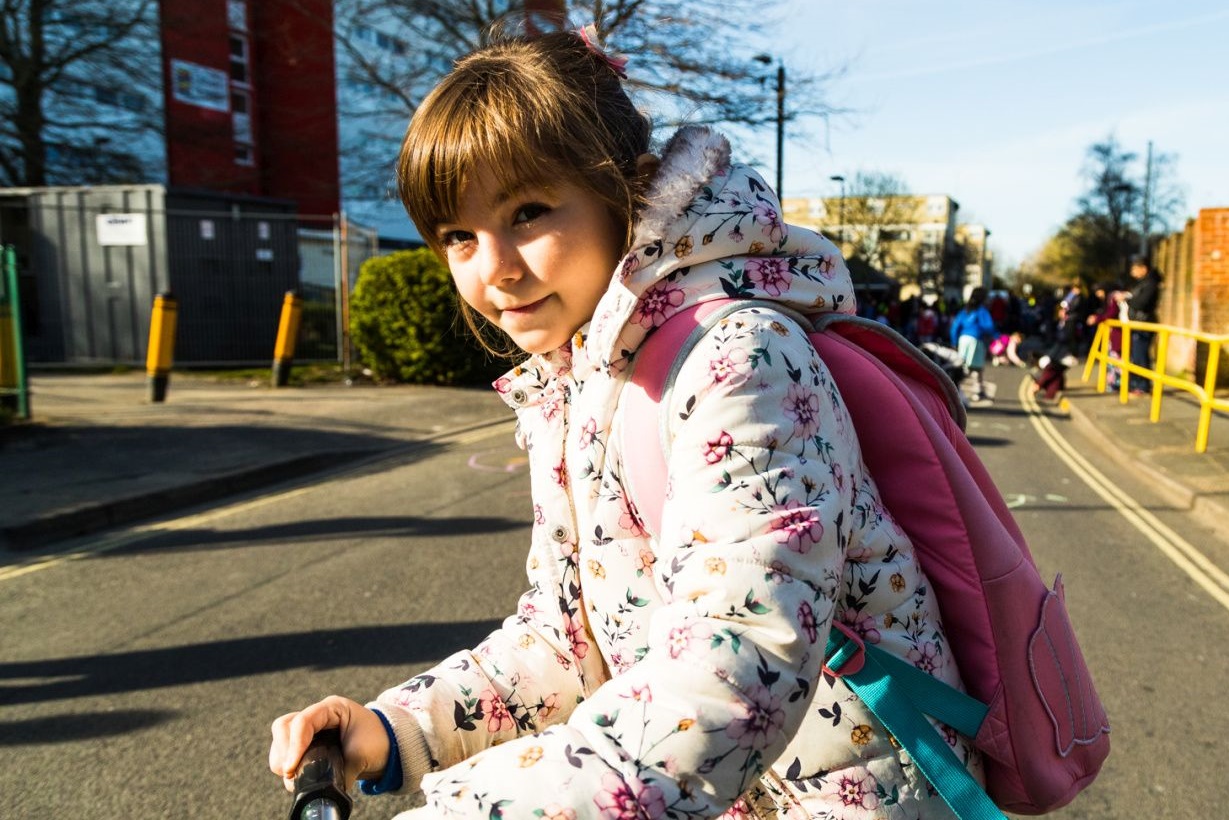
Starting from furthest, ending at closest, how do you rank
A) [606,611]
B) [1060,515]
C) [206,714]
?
[1060,515]
[206,714]
[606,611]

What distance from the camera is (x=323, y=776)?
1168mm

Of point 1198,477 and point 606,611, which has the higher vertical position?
point 606,611

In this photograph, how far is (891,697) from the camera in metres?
1.20

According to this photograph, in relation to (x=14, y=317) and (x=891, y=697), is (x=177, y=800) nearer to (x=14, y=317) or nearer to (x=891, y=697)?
(x=891, y=697)

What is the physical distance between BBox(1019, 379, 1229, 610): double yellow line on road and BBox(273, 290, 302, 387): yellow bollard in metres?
9.95

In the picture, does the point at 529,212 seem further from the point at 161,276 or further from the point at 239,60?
the point at 239,60

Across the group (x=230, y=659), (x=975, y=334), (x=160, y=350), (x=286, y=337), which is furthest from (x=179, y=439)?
(x=975, y=334)

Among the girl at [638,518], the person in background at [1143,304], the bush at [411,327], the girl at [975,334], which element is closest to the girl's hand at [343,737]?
the girl at [638,518]

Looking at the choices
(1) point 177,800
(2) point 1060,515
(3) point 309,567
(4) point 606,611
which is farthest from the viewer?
(2) point 1060,515

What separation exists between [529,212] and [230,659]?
12.0 feet

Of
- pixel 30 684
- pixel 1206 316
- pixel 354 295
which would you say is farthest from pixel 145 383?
pixel 1206 316

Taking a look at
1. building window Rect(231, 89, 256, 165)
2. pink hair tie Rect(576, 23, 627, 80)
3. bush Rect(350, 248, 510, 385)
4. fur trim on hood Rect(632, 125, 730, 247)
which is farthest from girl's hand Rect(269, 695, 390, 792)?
building window Rect(231, 89, 256, 165)

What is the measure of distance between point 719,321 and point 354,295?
15.5 m

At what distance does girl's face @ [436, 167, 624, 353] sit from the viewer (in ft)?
4.29
